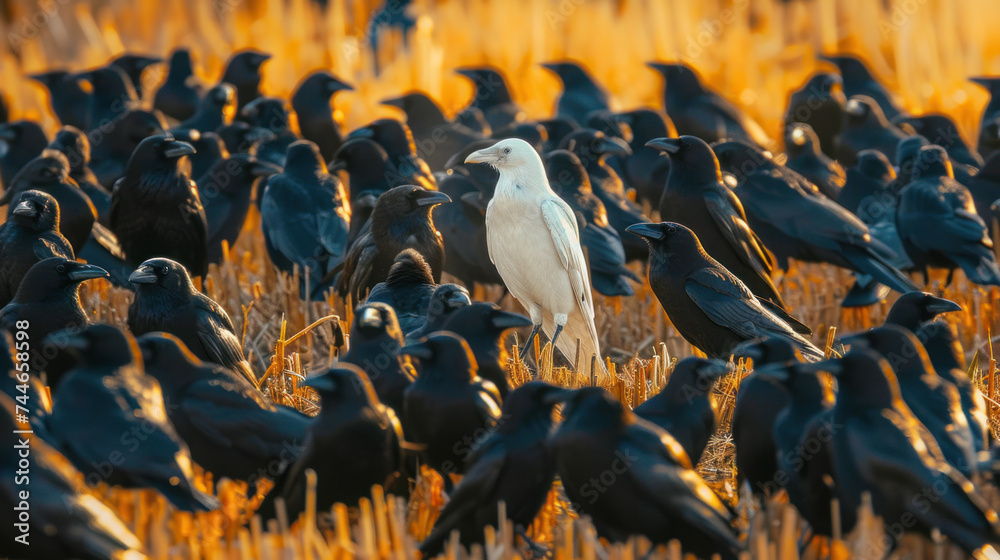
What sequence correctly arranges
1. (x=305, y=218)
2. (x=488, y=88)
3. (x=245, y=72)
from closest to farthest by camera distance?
(x=305, y=218), (x=245, y=72), (x=488, y=88)

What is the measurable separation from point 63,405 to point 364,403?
2.80 ft

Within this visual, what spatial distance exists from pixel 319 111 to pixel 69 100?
2499mm

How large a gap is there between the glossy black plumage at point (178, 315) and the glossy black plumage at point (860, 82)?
7.65 m

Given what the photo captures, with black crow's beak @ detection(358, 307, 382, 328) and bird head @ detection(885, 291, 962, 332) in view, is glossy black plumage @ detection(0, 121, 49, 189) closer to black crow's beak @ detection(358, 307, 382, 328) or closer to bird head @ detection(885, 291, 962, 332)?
black crow's beak @ detection(358, 307, 382, 328)

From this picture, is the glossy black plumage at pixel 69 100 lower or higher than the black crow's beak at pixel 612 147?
lower

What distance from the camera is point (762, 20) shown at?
55.5ft

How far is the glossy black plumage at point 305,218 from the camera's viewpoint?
6805mm

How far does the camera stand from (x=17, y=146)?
8.52m

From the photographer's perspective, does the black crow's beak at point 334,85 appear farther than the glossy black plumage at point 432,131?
Yes

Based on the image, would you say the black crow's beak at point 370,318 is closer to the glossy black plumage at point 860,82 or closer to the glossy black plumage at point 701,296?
the glossy black plumage at point 701,296

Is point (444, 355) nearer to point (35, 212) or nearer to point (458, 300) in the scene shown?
point (458, 300)

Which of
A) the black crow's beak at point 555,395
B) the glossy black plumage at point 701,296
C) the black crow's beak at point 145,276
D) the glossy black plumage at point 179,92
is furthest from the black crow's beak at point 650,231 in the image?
the glossy black plumage at point 179,92

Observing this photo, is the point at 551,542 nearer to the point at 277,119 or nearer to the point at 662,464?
the point at 662,464

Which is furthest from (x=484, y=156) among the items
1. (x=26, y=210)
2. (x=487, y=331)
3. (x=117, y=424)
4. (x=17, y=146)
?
(x=17, y=146)
